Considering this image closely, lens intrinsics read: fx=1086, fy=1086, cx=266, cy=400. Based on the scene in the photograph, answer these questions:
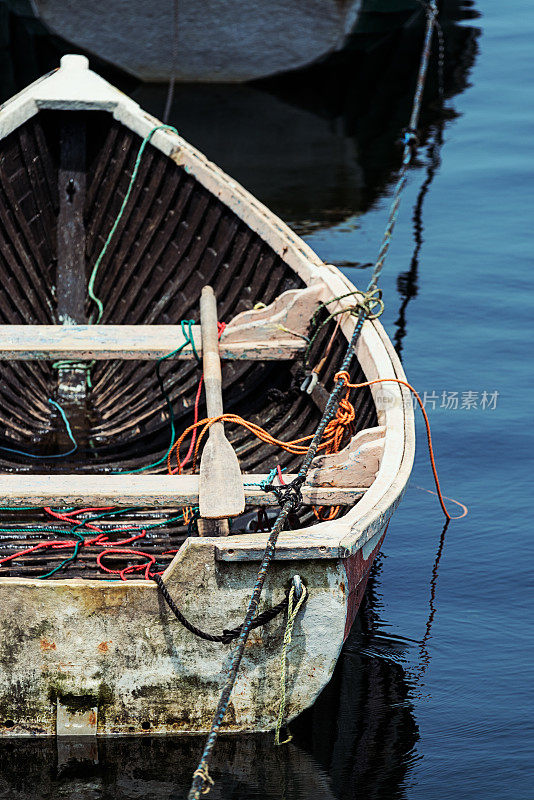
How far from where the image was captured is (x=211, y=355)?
17.8 ft

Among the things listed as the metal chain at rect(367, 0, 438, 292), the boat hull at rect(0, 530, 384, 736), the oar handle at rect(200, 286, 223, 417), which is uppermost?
the metal chain at rect(367, 0, 438, 292)

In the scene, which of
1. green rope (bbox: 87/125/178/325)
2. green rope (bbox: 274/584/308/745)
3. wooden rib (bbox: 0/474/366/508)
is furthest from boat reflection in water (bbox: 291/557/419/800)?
green rope (bbox: 87/125/178/325)

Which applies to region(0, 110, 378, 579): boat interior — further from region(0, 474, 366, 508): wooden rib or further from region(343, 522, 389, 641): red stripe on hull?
region(343, 522, 389, 641): red stripe on hull

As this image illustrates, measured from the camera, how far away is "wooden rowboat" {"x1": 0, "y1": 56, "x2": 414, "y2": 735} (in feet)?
12.0

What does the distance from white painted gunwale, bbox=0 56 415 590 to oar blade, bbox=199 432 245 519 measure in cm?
36

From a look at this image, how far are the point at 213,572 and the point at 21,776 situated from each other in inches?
43.1

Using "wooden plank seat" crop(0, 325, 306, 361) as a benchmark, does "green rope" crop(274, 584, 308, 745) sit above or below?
below

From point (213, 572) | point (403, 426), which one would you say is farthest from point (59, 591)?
point (403, 426)

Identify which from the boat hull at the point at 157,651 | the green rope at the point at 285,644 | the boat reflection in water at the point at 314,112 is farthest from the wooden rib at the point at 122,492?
the boat reflection in water at the point at 314,112

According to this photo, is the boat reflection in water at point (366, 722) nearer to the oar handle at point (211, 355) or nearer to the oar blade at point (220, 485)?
the oar blade at point (220, 485)

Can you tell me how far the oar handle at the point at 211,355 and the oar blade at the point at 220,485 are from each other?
581 mm

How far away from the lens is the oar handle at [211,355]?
16.4 ft

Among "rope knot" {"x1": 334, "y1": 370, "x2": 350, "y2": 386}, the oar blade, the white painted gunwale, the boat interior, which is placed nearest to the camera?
the white painted gunwale

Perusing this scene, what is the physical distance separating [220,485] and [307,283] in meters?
2.05
